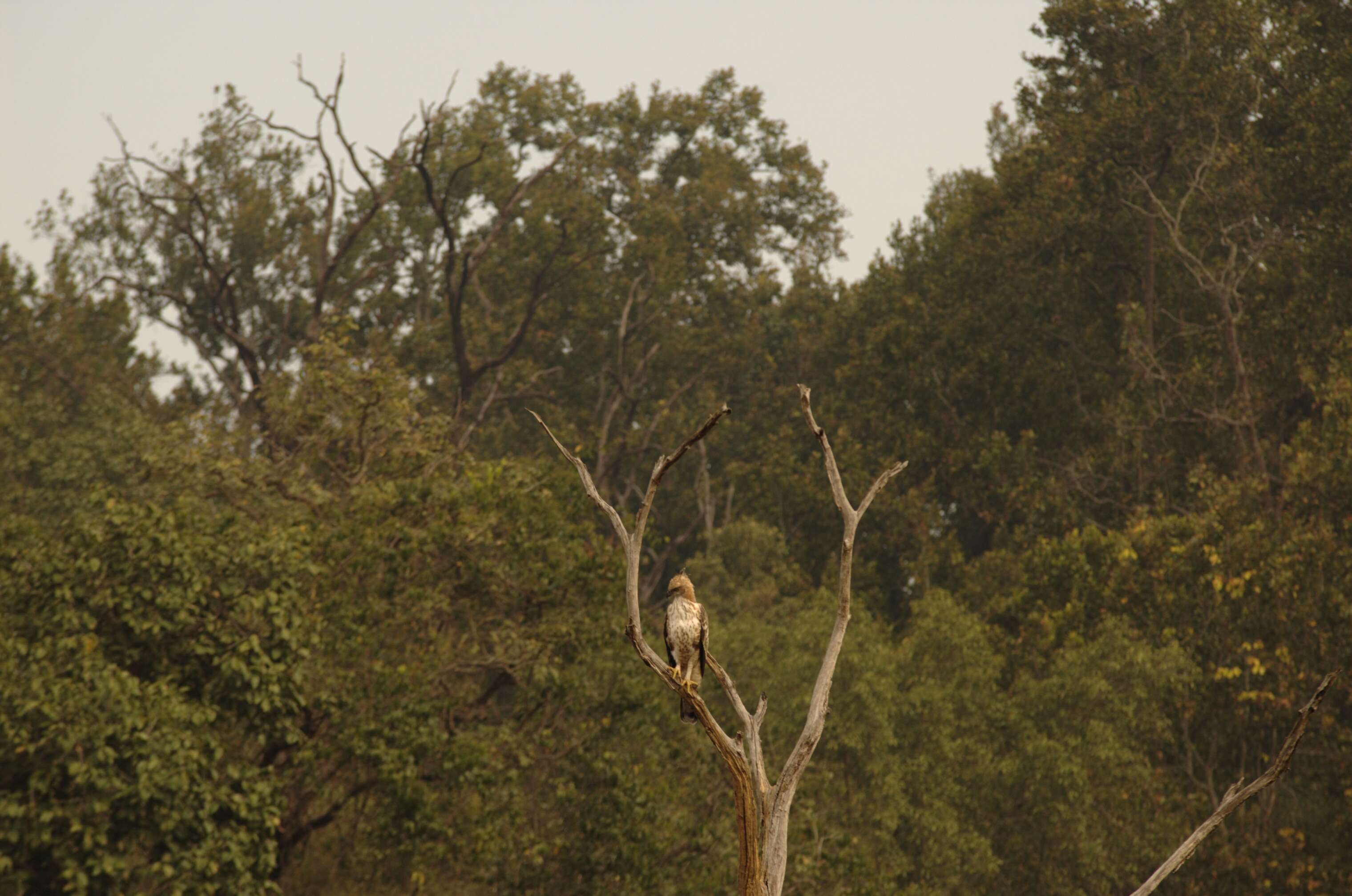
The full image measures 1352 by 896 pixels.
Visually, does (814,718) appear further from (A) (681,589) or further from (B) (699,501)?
(B) (699,501)

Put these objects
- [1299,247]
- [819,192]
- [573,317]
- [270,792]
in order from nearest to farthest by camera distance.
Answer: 1. [270,792]
2. [1299,247]
3. [573,317]
4. [819,192]

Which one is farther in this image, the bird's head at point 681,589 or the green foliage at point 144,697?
the green foliage at point 144,697

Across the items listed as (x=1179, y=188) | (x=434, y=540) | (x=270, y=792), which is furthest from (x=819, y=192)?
(x=270, y=792)

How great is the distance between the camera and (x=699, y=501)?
40094mm

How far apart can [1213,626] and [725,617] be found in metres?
10.7

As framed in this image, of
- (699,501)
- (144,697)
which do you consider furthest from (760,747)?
(699,501)

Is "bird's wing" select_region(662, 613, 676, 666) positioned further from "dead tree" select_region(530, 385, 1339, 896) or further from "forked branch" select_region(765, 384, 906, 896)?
"forked branch" select_region(765, 384, 906, 896)

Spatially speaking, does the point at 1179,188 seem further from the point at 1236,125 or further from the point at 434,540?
the point at 434,540

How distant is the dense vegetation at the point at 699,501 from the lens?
15.4 m

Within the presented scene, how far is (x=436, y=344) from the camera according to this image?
40375 millimetres

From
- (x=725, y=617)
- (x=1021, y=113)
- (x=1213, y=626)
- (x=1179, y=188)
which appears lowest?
(x=1213, y=626)

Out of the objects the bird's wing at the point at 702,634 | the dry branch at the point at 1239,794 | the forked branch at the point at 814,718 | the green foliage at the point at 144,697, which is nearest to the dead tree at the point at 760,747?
the forked branch at the point at 814,718

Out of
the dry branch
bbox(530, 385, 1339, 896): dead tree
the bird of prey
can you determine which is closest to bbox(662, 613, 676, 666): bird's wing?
the bird of prey

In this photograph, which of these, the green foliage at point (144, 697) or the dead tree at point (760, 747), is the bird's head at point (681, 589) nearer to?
the dead tree at point (760, 747)
